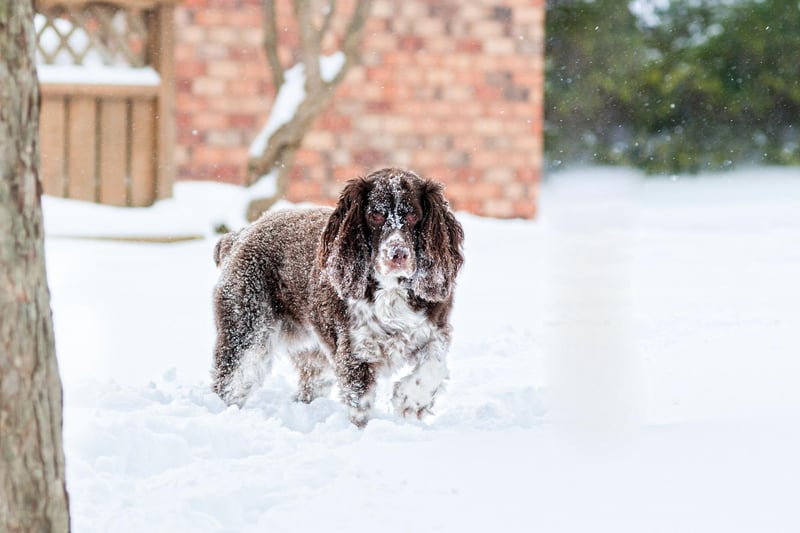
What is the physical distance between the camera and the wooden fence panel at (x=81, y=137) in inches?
422

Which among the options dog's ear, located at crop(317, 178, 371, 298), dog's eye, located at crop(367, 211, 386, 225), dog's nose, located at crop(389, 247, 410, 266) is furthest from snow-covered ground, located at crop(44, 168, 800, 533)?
dog's eye, located at crop(367, 211, 386, 225)

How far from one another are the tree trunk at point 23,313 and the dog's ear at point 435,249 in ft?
7.84

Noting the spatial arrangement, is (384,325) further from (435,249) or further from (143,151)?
(143,151)

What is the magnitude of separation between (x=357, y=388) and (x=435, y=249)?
0.72 metres

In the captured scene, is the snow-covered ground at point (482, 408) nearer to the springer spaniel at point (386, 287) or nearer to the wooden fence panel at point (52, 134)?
the springer spaniel at point (386, 287)

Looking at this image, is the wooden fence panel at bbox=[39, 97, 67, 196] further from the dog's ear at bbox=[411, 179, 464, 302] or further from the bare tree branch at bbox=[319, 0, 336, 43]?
the dog's ear at bbox=[411, 179, 464, 302]

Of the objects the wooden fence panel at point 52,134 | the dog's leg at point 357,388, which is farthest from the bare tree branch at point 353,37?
the dog's leg at point 357,388

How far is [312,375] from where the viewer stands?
5.69m

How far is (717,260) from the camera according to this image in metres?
12.0

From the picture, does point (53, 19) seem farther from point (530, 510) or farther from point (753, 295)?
point (530, 510)

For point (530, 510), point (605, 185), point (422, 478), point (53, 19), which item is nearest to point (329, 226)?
point (422, 478)

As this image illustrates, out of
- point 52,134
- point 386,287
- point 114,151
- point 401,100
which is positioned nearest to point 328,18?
point 401,100

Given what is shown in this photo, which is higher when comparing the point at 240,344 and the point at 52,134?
the point at 52,134

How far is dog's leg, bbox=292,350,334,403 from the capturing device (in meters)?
5.62
